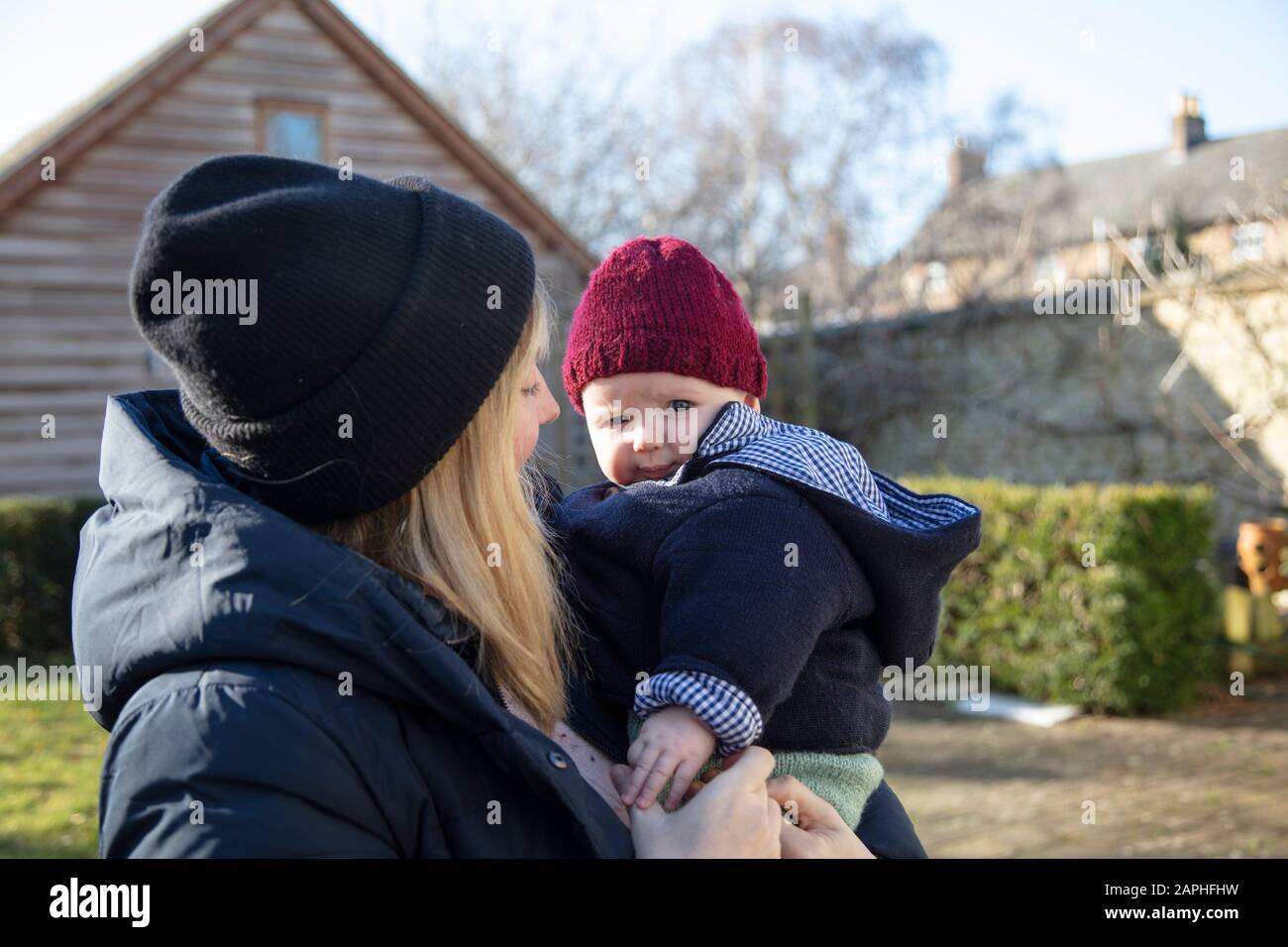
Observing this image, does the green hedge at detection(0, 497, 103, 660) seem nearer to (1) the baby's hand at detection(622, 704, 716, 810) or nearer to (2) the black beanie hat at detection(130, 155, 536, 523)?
(2) the black beanie hat at detection(130, 155, 536, 523)

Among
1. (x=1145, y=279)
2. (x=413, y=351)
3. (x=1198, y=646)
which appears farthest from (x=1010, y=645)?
(x=413, y=351)

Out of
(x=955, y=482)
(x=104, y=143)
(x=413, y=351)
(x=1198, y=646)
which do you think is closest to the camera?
(x=413, y=351)

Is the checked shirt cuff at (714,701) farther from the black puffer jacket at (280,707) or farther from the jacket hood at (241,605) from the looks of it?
the jacket hood at (241,605)

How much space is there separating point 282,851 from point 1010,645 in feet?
26.9

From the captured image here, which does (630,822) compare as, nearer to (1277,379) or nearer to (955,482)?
(955,482)

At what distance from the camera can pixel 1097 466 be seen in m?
13.7

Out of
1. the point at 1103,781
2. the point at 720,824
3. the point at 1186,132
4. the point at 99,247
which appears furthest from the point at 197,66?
the point at 1186,132

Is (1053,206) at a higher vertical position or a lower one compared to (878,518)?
higher

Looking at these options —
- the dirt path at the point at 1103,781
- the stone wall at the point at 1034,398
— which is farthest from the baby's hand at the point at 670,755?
the stone wall at the point at 1034,398

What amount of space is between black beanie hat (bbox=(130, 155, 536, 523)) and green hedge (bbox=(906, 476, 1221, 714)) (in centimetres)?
733

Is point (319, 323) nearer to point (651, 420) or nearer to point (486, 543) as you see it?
point (486, 543)

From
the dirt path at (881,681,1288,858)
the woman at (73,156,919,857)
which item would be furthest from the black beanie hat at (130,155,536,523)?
the dirt path at (881,681,1288,858)

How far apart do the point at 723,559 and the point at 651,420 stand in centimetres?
56

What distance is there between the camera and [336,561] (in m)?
1.43
